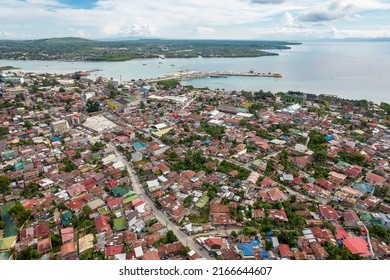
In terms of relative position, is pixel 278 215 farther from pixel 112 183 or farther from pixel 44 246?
pixel 44 246

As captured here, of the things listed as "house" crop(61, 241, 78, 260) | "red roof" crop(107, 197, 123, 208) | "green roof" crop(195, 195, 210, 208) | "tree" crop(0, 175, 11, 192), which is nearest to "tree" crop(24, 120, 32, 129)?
"tree" crop(0, 175, 11, 192)

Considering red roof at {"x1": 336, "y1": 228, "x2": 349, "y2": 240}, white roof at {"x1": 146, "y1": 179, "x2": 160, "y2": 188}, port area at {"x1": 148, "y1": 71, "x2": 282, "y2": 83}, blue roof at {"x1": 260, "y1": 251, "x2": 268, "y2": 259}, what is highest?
port area at {"x1": 148, "y1": 71, "x2": 282, "y2": 83}

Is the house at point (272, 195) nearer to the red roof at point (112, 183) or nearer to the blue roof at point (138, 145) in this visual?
the red roof at point (112, 183)

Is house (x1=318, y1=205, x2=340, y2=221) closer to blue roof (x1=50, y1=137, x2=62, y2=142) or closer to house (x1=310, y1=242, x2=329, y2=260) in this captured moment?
house (x1=310, y1=242, x2=329, y2=260)

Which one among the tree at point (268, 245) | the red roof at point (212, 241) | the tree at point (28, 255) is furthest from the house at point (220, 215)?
the tree at point (28, 255)

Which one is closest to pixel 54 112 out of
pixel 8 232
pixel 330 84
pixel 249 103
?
pixel 8 232

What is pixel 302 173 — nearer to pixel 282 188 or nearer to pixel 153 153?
pixel 282 188

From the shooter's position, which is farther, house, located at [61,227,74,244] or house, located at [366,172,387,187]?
house, located at [366,172,387,187]
